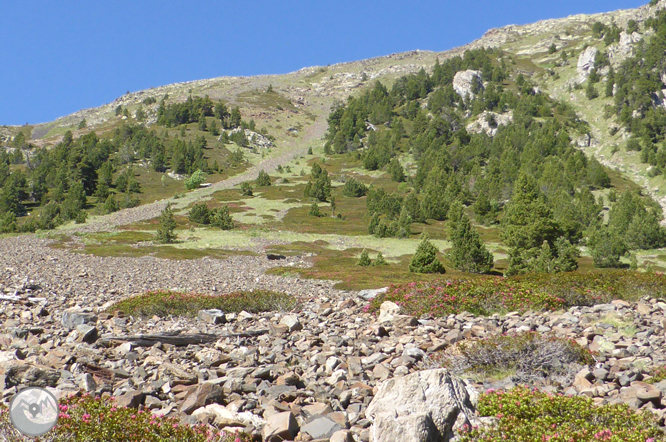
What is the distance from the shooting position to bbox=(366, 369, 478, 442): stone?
17.8 feet

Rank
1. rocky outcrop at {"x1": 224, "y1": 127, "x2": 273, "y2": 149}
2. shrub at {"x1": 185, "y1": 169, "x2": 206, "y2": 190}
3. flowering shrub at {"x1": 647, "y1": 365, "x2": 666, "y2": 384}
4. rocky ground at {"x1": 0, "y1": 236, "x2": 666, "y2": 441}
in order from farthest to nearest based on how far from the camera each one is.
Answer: rocky outcrop at {"x1": 224, "y1": 127, "x2": 273, "y2": 149}
shrub at {"x1": 185, "y1": 169, "x2": 206, "y2": 190}
flowering shrub at {"x1": 647, "y1": 365, "x2": 666, "y2": 384}
rocky ground at {"x1": 0, "y1": 236, "x2": 666, "y2": 441}

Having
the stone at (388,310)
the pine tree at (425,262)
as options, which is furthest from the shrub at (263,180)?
the stone at (388,310)

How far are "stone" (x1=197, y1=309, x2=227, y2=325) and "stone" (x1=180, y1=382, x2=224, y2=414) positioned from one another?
7.73 meters

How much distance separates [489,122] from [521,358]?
155791 mm

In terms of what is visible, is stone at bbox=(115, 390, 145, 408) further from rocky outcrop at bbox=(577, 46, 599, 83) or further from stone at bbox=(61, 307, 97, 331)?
rocky outcrop at bbox=(577, 46, 599, 83)

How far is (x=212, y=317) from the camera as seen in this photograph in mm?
14797

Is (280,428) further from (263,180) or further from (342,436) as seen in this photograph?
(263,180)

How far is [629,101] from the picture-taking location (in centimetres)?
14275

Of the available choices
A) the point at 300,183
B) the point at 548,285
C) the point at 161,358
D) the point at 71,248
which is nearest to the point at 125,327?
the point at 161,358

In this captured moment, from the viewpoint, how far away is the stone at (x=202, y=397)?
21.9ft

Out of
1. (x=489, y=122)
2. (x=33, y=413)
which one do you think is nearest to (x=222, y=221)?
(x=33, y=413)

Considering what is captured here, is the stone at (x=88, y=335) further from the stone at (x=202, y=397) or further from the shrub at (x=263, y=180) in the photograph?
the shrub at (x=263, y=180)

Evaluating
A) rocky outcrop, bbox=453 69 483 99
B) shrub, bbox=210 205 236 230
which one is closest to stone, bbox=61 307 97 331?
shrub, bbox=210 205 236 230

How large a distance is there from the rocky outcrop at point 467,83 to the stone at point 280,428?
183 meters
